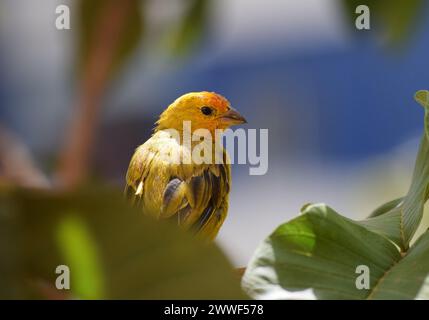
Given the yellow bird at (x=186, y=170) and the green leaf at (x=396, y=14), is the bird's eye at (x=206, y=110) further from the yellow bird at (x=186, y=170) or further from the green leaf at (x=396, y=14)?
the green leaf at (x=396, y=14)

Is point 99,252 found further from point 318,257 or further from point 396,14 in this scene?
point 396,14

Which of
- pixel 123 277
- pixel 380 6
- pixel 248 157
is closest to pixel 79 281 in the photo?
pixel 123 277

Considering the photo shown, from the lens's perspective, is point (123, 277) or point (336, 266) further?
point (336, 266)

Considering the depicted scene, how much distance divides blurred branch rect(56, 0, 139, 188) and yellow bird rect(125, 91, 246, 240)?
0.15 metres

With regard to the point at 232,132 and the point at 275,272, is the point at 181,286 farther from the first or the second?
the point at 232,132

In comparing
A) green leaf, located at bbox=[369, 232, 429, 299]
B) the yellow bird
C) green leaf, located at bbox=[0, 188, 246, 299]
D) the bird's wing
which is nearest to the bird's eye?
the yellow bird

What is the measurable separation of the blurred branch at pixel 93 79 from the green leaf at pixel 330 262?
0.54 feet

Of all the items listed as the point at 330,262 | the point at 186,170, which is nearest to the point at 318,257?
the point at 330,262

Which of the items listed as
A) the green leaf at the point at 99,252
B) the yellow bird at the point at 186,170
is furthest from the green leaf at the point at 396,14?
the green leaf at the point at 99,252

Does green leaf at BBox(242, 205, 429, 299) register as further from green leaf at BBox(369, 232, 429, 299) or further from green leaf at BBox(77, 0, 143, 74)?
green leaf at BBox(77, 0, 143, 74)

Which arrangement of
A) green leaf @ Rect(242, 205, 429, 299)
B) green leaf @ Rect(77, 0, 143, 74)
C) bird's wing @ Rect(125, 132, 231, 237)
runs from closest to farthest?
green leaf @ Rect(242, 205, 429, 299), green leaf @ Rect(77, 0, 143, 74), bird's wing @ Rect(125, 132, 231, 237)

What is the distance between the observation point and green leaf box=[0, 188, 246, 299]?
239mm

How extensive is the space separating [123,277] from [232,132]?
0.76 m
